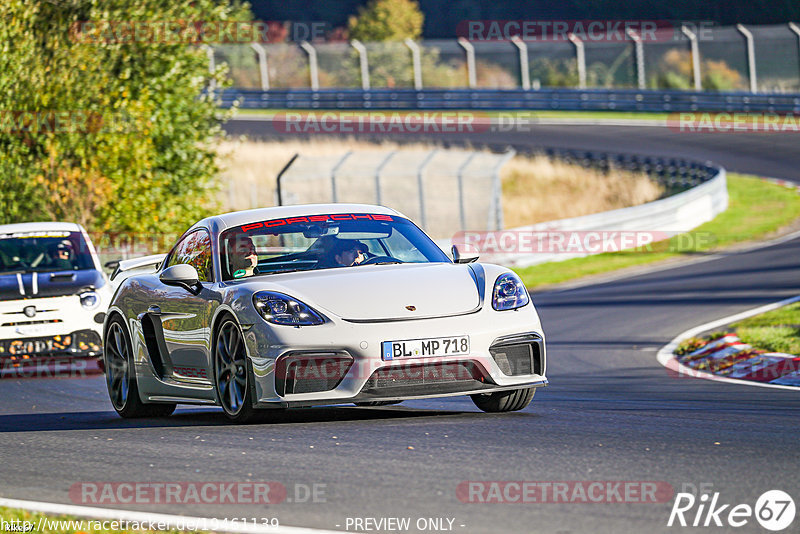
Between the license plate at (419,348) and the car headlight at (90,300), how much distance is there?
7.30 m

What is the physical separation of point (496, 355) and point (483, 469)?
1604 millimetres

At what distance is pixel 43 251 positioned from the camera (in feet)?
49.3

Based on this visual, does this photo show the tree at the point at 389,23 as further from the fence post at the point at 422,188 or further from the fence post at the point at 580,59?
the fence post at the point at 422,188

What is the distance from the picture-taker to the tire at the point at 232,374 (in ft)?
25.6

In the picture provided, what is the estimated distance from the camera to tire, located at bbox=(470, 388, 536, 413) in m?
8.27

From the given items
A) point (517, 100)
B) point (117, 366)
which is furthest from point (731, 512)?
point (517, 100)

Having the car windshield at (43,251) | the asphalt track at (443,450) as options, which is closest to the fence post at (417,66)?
the car windshield at (43,251)

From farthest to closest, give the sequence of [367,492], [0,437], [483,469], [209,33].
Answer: [209,33], [0,437], [483,469], [367,492]

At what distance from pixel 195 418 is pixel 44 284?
5507 mm

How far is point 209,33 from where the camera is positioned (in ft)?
80.1

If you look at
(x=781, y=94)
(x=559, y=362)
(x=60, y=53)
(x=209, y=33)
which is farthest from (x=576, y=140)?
(x=559, y=362)

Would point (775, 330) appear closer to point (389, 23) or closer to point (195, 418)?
point (195, 418)

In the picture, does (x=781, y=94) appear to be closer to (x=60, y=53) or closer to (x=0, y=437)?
(x=60, y=53)

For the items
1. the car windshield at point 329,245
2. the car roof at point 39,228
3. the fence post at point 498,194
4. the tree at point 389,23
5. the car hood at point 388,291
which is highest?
the tree at point 389,23
